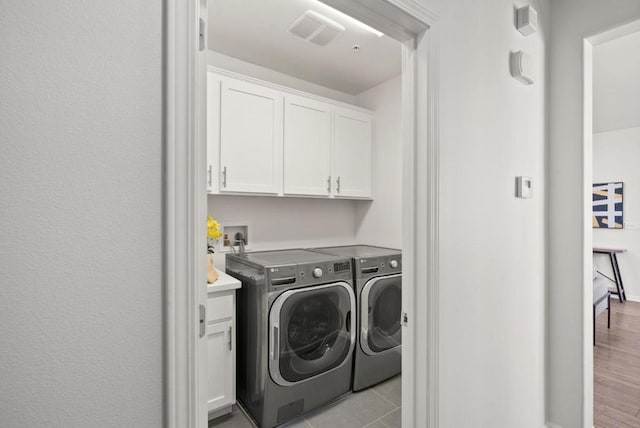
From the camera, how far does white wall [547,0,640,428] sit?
5.61 feet

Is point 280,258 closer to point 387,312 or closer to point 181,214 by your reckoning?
point 387,312

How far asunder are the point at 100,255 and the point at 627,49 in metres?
4.49

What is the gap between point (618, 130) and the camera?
4.82 metres

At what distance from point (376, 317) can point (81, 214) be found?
2121 millimetres

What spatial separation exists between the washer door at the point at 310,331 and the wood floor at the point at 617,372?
1.62m

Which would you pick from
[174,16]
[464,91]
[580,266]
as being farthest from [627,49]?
[174,16]

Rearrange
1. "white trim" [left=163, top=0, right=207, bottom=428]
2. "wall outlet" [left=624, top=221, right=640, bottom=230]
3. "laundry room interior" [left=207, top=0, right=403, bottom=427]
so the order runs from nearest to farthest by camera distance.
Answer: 1. "white trim" [left=163, top=0, right=207, bottom=428]
2. "laundry room interior" [left=207, top=0, right=403, bottom=427]
3. "wall outlet" [left=624, top=221, right=640, bottom=230]

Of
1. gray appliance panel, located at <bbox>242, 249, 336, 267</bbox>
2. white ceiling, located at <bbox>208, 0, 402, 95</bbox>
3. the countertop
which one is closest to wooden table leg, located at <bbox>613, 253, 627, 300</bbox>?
white ceiling, located at <bbox>208, 0, 402, 95</bbox>

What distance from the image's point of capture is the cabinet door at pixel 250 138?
7.14 ft

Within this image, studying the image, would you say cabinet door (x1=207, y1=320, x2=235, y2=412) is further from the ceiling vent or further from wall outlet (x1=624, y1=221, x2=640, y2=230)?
wall outlet (x1=624, y1=221, x2=640, y2=230)

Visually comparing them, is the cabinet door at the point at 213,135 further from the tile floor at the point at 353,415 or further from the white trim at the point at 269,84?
the tile floor at the point at 353,415

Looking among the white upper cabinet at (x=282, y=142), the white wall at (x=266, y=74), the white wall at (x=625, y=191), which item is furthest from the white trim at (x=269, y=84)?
the white wall at (x=625, y=191)

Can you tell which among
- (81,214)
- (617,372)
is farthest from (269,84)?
(617,372)

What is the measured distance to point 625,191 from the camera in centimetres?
471
